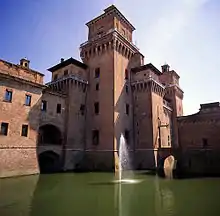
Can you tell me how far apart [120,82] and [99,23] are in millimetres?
11720

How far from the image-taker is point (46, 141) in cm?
2889

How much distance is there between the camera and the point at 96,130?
30.4m

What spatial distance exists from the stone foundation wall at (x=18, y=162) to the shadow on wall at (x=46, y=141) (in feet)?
4.00

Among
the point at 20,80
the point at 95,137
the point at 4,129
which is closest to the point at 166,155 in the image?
the point at 95,137

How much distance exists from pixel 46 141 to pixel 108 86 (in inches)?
461

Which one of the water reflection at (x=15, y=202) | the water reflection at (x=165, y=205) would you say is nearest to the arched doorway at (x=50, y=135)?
the water reflection at (x=15, y=202)

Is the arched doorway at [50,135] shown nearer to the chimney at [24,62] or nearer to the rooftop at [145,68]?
the chimney at [24,62]

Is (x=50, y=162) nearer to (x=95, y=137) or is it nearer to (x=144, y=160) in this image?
(x=95, y=137)

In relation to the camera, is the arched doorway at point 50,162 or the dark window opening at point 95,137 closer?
the arched doorway at point 50,162

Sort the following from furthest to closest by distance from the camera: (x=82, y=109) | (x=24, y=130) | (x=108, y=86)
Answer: (x=82, y=109), (x=108, y=86), (x=24, y=130)

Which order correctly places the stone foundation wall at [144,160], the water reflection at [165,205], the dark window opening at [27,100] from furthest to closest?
1. the stone foundation wall at [144,160]
2. the dark window opening at [27,100]
3. the water reflection at [165,205]

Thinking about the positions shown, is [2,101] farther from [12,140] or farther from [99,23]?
[99,23]

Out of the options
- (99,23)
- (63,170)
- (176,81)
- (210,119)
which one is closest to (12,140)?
(63,170)

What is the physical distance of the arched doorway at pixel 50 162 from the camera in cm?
2692
